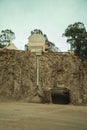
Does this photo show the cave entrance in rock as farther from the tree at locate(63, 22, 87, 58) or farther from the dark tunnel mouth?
the tree at locate(63, 22, 87, 58)

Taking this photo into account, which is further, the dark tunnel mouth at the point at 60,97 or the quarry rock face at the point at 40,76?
the dark tunnel mouth at the point at 60,97

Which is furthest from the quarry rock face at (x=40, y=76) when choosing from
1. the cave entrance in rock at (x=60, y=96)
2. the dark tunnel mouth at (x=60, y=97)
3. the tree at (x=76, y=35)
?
the tree at (x=76, y=35)

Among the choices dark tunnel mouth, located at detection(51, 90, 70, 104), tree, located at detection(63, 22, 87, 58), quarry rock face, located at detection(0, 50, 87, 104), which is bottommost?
dark tunnel mouth, located at detection(51, 90, 70, 104)

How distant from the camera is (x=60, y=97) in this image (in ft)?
107

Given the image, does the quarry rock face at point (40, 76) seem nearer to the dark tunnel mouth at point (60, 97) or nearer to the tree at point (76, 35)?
the dark tunnel mouth at point (60, 97)

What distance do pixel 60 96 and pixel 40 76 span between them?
7.69 ft

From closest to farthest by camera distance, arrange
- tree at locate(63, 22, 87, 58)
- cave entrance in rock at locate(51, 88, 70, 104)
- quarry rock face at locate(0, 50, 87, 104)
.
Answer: quarry rock face at locate(0, 50, 87, 104) → cave entrance in rock at locate(51, 88, 70, 104) → tree at locate(63, 22, 87, 58)

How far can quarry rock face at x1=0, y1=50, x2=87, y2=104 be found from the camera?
31391 mm

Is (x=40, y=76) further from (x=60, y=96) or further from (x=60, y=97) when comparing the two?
(x=60, y=97)

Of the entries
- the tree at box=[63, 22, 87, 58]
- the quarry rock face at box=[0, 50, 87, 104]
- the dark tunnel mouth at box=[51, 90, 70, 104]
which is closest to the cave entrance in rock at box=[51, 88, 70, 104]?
the dark tunnel mouth at box=[51, 90, 70, 104]

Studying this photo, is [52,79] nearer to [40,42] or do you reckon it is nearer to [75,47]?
[40,42]

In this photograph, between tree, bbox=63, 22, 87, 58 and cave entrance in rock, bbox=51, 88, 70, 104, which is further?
tree, bbox=63, 22, 87, 58

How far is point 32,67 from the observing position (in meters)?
32.5

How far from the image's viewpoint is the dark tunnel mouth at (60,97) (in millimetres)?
31844
